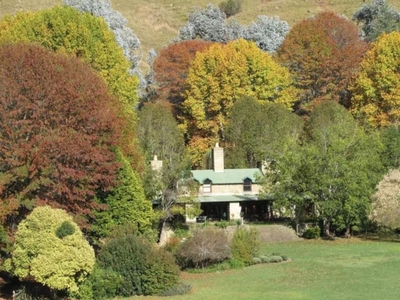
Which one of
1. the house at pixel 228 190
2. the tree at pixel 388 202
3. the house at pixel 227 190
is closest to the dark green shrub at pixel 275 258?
the tree at pixel 388 202

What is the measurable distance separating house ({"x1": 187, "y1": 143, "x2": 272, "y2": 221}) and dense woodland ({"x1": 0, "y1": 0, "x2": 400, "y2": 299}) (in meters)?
2.39

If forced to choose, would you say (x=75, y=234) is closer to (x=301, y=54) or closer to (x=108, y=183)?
(x=108, y=183)

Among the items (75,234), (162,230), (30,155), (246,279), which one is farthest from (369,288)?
(162,230)

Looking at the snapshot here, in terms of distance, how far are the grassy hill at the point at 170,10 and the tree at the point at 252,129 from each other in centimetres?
4383

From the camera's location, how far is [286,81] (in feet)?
257

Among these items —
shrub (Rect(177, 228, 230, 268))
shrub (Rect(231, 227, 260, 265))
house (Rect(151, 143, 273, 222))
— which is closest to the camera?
shrub (Rect(177, 228, 230, 268))

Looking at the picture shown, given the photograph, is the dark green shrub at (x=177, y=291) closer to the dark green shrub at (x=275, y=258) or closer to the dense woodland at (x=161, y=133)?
the dense woodland at (x=161, y=133)

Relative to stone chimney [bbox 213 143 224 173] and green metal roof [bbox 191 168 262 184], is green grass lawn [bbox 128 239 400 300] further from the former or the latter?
→ stone chimney [bbox 213 143 224 173]

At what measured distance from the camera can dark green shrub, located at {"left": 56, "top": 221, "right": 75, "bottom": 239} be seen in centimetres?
3522

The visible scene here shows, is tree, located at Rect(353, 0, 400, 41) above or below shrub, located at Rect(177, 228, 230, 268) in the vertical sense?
above

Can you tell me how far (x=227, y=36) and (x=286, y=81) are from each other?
28182 mm

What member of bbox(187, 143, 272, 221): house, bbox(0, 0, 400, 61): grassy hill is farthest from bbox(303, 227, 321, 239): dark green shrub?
bbox(0, 0, 400, 61): grassy hill

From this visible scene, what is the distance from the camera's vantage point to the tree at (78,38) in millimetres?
56031

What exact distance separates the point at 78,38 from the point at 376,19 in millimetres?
50227
